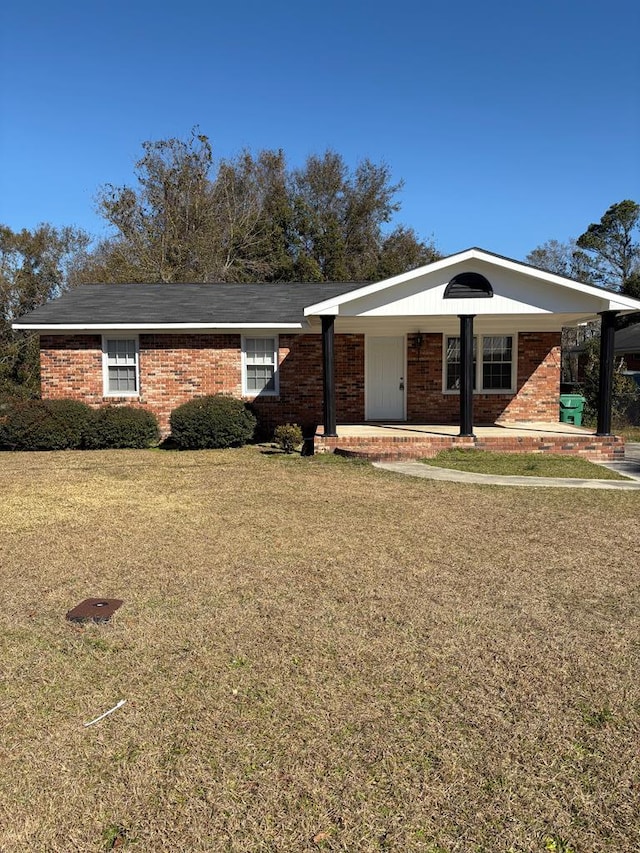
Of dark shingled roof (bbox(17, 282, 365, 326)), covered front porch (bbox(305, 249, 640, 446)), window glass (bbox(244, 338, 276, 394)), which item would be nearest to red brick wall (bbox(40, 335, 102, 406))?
dark shingled roof (bbox(17, 282, 365, 326))

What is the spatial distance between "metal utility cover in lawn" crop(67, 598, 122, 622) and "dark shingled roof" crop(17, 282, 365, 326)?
10771mm

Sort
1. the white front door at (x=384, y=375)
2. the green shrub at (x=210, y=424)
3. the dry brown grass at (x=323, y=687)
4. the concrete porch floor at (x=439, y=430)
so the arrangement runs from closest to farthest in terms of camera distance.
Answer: the dry brown grass at (x=323, y=687) < the concrete porch floor at (x=439, y=430) < the green shrub at (x=210, y=424) < the white front door at (x=384, y=375)

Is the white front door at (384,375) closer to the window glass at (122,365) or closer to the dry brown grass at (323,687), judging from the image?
the window glass at (122,365)

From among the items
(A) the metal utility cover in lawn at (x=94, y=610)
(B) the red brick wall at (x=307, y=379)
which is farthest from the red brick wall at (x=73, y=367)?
(A) the metal utility cover in lawn at (x=94, y=610)

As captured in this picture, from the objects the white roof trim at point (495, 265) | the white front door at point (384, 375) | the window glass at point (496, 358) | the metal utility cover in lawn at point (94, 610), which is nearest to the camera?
the metal utility cover in lawn at point (94, 610)

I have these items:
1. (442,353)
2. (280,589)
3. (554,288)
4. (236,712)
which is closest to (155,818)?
(236,712)

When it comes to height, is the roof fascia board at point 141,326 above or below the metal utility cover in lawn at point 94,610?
above

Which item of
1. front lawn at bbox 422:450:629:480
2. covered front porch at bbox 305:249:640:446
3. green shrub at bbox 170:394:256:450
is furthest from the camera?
green shrub at bbox 170:394:256:450

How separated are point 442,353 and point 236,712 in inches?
533

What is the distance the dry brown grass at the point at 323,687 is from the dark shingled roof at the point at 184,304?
901 centimetres

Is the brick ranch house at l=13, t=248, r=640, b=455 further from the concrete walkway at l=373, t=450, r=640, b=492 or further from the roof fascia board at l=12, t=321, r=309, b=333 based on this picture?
the concrete walkway at l=373, t=450, r=640, b=492

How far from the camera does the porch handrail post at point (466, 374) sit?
12.4 metres

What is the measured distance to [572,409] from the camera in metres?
Result: 17.2

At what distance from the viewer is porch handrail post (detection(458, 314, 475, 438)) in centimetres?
1244
